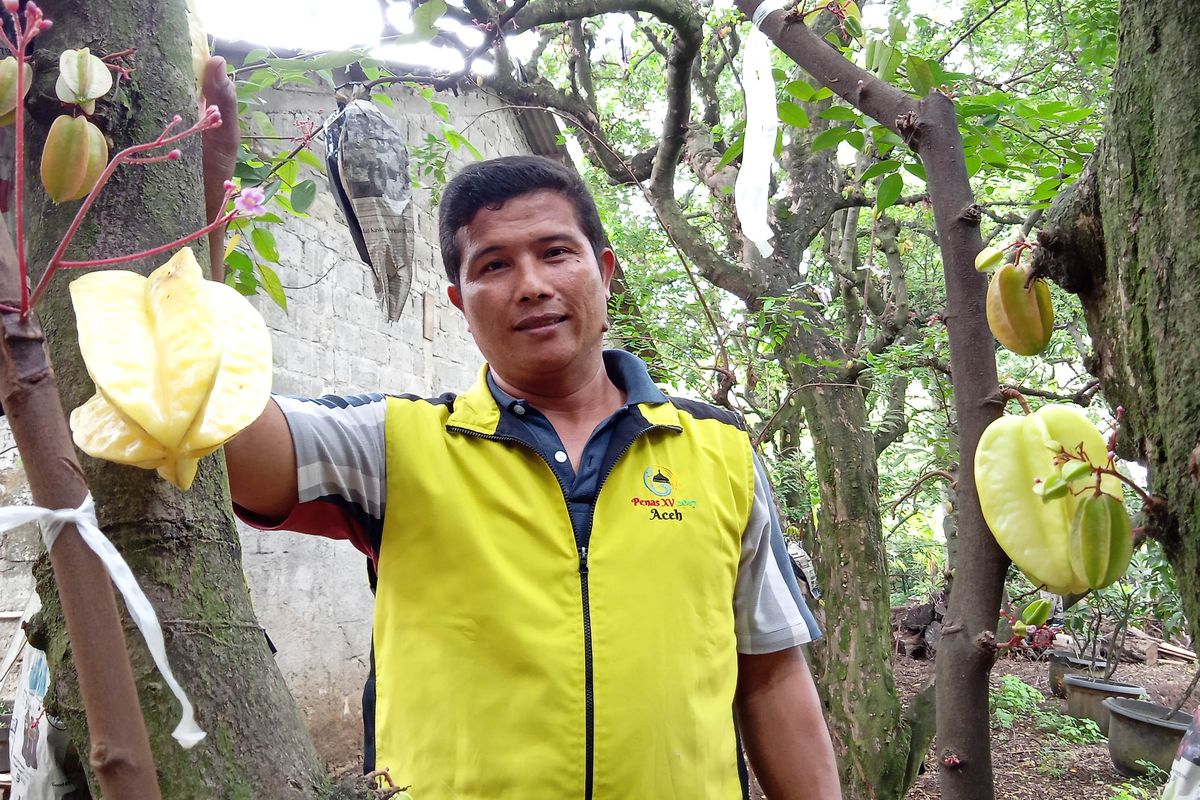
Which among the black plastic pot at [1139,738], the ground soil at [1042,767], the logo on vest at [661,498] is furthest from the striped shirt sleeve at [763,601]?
the black plastic pot at [1139,738]

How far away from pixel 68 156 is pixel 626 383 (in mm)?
1136

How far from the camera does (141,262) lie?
1.98 feet

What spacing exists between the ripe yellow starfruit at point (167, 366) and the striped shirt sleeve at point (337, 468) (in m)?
0.66

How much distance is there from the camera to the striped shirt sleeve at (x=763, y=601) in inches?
58.1

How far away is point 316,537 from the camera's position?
145 inches

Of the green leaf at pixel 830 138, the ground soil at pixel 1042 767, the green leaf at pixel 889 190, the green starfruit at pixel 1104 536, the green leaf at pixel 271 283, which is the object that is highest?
the green leaf at pixel 830 138

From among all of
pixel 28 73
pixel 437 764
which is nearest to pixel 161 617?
pixel 28 73

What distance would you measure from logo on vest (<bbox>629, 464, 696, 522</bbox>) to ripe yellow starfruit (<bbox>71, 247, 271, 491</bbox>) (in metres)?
0.88

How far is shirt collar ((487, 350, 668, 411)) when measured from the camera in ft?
4.81

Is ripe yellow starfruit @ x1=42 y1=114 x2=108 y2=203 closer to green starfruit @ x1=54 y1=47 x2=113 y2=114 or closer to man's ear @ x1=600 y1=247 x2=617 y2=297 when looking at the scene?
green starfruit @ x1=54 y1=47 x2=113 y2=114

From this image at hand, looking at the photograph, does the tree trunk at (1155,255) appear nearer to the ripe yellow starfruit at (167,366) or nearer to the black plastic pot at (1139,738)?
the ripe yellow starfruit at (167,366)

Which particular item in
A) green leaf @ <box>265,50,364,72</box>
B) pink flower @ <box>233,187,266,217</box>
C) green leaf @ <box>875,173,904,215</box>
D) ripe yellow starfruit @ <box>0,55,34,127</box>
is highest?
green leaf @ <box>265,50,364,72</box>

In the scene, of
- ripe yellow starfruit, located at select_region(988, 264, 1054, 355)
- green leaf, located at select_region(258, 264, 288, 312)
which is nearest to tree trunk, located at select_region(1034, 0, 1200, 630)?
ripe yellow starfruit, located at select_region(988, 264, 1054, 355)

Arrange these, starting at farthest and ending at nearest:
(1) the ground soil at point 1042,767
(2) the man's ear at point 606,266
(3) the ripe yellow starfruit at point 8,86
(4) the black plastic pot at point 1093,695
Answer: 1. (4) the black plastic pot at point 1093,695
2. (1) the ground soil at point 1042,767
3. (2) the man's ear at point 606,266
4. (3) the ripe yellow starfruit at point 8,86
